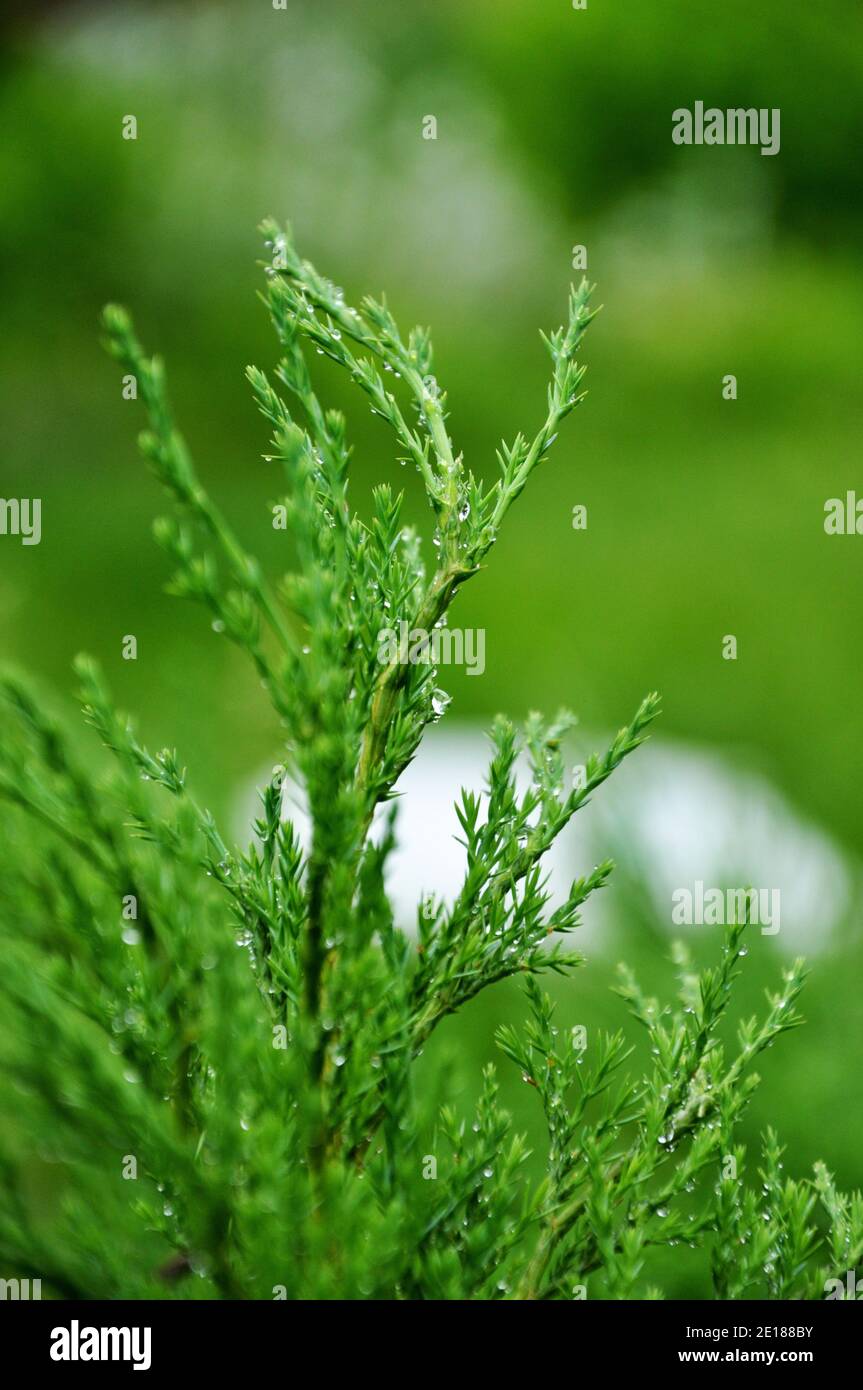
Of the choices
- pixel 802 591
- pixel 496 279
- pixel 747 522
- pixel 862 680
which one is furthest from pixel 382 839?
pixel 496 279

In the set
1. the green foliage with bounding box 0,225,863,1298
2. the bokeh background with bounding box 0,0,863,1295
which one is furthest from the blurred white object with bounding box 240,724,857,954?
the bokeh background with bounding box 0,0,863,1295

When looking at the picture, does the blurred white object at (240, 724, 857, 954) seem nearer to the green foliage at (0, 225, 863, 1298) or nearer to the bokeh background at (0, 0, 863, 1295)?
the green foliage at (0, 225, 863, 1298)

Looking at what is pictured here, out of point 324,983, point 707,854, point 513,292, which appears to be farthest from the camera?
point 513,292

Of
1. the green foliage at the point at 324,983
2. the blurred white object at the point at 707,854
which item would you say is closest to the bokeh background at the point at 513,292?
the blurred white object at the point at 707,854

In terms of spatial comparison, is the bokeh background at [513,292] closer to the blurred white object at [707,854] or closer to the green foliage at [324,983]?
the blurred white object at [707,854]

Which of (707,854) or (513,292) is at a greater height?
(513,292)

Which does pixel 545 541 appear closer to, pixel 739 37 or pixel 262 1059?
pixel 739 37

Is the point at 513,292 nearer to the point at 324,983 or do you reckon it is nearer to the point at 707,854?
A: the point at 707,854

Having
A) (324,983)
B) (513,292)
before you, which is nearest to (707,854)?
(324,983)
